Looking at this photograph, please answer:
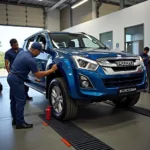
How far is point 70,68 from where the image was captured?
124 inches

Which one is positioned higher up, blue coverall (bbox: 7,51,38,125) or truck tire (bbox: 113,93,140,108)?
blue coverall (bbox: 7,51,38,125)

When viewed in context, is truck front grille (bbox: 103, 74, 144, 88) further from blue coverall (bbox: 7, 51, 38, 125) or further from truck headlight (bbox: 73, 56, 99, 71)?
blue coverall (bbox: 7, 51, 38, 125)

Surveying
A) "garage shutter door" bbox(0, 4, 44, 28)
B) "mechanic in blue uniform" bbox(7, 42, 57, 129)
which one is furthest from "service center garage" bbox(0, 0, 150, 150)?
"garage shutter door" bbox(0, 4, 44, 28)

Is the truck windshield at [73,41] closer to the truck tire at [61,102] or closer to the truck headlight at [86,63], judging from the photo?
the truck tire at [61,102]

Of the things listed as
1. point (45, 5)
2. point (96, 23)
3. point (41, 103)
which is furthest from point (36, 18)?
point (41, 103)

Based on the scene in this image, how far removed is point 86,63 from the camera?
3074mm

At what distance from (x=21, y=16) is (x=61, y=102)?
1345 centimetres

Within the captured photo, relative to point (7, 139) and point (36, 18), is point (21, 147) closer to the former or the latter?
point (7, 139)

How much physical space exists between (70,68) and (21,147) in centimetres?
137

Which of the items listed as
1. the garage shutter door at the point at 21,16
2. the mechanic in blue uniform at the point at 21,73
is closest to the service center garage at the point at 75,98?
the mechanic in blue uniform at the point at 21,73

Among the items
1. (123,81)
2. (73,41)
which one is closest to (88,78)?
(123,81)

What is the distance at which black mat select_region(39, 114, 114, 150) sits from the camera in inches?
101

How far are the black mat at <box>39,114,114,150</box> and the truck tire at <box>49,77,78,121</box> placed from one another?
0.53 ft

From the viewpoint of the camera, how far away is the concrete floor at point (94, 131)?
2609mm
